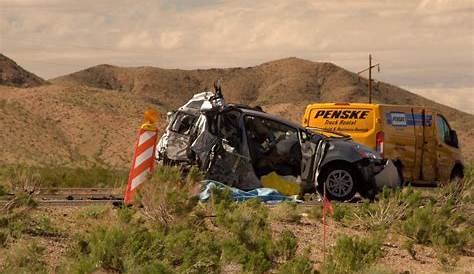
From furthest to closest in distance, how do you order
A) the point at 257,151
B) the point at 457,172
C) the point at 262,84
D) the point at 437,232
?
the point at 262,84, the point at 457,172, the point at 257,151, the point at 437,232

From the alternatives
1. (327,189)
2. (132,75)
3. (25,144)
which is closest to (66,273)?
(327,189)

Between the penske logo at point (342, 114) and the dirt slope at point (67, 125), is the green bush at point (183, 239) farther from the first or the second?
the dirt slope at point (67, 125)

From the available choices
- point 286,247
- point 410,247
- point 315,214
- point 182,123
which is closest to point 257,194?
point 182,123

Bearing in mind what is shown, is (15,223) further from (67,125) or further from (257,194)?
(67,125)

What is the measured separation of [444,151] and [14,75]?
112817 millimetres

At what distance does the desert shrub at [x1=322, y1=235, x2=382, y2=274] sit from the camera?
1101cm

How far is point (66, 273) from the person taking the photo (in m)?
10.0

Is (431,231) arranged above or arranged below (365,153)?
below

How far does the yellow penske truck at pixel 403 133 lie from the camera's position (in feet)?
73.3

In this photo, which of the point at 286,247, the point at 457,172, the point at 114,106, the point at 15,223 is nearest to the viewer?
the point at 286,247

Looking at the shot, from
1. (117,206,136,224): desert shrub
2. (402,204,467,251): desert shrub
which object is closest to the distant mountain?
(402,204,467,251): desert shrub

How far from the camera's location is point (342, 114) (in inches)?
905

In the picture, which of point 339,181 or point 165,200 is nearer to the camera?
point 165,200

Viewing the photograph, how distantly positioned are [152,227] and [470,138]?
307 ft
